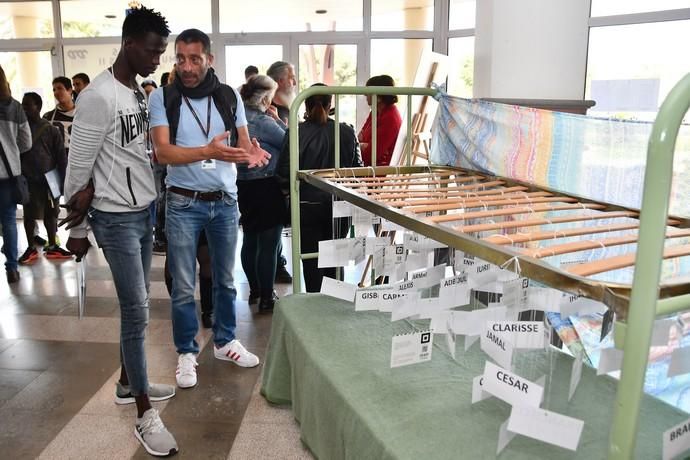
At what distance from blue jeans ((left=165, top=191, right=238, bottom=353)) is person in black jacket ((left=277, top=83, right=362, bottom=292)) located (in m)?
0.53

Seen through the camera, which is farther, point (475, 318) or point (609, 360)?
point (475, 318)

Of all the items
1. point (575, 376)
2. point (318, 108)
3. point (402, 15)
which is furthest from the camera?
point (402, 15)

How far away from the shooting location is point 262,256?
335 centimetres

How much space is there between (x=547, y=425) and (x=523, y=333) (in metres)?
0.19

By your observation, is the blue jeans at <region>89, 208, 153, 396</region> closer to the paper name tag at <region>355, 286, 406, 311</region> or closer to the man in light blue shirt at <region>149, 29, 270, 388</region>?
the man in light blue shirt at <region>149, 29, 270, 388</region>

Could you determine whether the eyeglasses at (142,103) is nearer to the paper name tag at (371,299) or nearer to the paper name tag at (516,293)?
the paper name tag at (371,299)

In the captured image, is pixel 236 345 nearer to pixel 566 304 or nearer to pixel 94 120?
pixel 94 120

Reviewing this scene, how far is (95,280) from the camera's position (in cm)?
422

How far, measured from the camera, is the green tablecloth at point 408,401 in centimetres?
120

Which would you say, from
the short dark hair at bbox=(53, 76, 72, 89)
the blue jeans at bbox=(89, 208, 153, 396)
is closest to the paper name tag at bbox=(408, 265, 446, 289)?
the blue jeans at bbox=(89, 208, 153, 396)

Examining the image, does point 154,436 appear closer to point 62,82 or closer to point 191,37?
point 191,37

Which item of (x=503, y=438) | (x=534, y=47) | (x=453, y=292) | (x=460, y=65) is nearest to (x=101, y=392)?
(x=453, y=292)

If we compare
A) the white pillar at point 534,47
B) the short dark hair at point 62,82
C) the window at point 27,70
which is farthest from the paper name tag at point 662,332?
the window at point 27,70

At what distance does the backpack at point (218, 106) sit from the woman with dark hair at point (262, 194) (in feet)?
2.29
